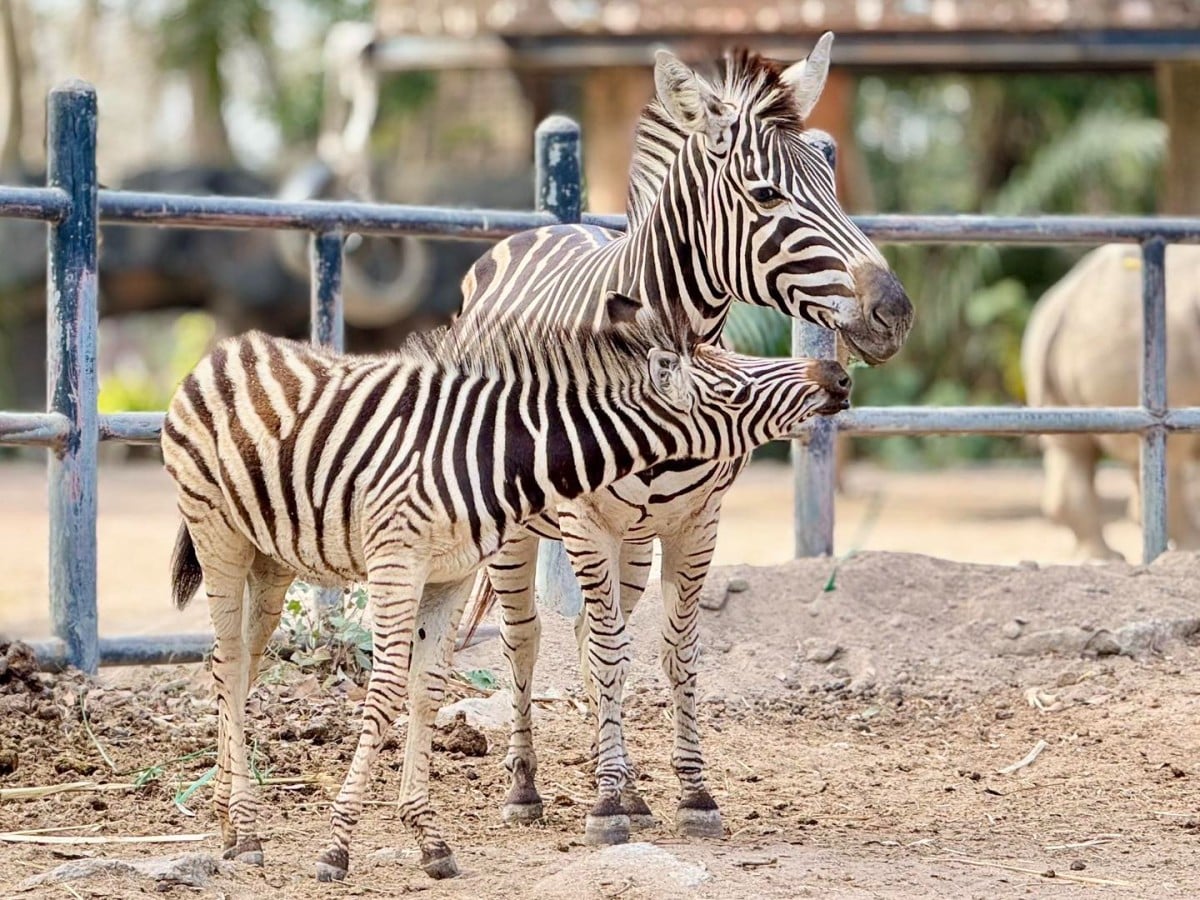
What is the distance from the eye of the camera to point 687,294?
14.7ft

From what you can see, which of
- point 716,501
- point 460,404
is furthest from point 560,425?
point 716,501

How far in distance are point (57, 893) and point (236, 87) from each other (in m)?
28.9

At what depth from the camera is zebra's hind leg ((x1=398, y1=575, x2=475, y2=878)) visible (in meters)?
Answer: 3.98

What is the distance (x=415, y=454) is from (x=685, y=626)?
1107 mm

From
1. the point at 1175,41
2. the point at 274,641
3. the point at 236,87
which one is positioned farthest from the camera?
the point at 236,87

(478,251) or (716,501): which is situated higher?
(478,251)

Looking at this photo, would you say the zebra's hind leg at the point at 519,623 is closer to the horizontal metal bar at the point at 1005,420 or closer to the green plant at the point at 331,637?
the green plant at the point at 331,637

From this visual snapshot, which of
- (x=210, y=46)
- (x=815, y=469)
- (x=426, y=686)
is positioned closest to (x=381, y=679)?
(x=426, y=686)

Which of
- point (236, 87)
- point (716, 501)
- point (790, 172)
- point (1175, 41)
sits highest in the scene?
point (236, 87)

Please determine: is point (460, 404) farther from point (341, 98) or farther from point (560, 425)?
point (341, 98)

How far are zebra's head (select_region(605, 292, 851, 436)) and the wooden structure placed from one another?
7.17m

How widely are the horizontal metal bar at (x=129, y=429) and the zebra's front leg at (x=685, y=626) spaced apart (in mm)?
1832

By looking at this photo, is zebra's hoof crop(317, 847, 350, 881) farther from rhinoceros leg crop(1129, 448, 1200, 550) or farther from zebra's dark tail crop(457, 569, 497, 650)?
rhinoceros leg crop(1129, 448, 1200, 550)

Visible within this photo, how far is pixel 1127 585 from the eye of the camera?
6.40m
